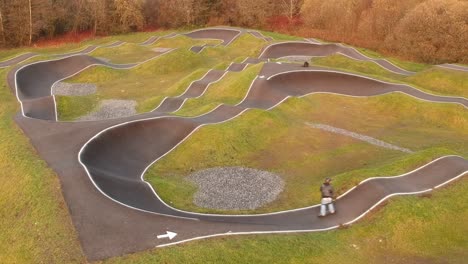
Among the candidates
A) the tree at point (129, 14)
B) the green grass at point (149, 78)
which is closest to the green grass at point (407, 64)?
the green grass at point (149, 78)

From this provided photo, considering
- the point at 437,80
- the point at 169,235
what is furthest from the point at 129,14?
the point at 169,235

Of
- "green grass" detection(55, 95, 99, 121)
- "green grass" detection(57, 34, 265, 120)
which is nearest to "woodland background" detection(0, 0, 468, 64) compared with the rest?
"green grass" detection(57, 34, 265, 120)

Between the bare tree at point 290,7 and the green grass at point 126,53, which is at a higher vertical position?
the bare tree at point 290,7

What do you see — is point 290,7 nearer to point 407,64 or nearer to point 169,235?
point 407,64

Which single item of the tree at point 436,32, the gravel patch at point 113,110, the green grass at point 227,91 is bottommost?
the gravel patch at point 113,110

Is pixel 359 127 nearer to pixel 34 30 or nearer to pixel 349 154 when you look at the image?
pixel 349 154

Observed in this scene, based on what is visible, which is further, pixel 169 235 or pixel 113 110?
pixel 113 110

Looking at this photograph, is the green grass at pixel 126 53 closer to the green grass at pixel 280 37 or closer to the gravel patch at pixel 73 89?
the gravel patch at pixel 73 89
